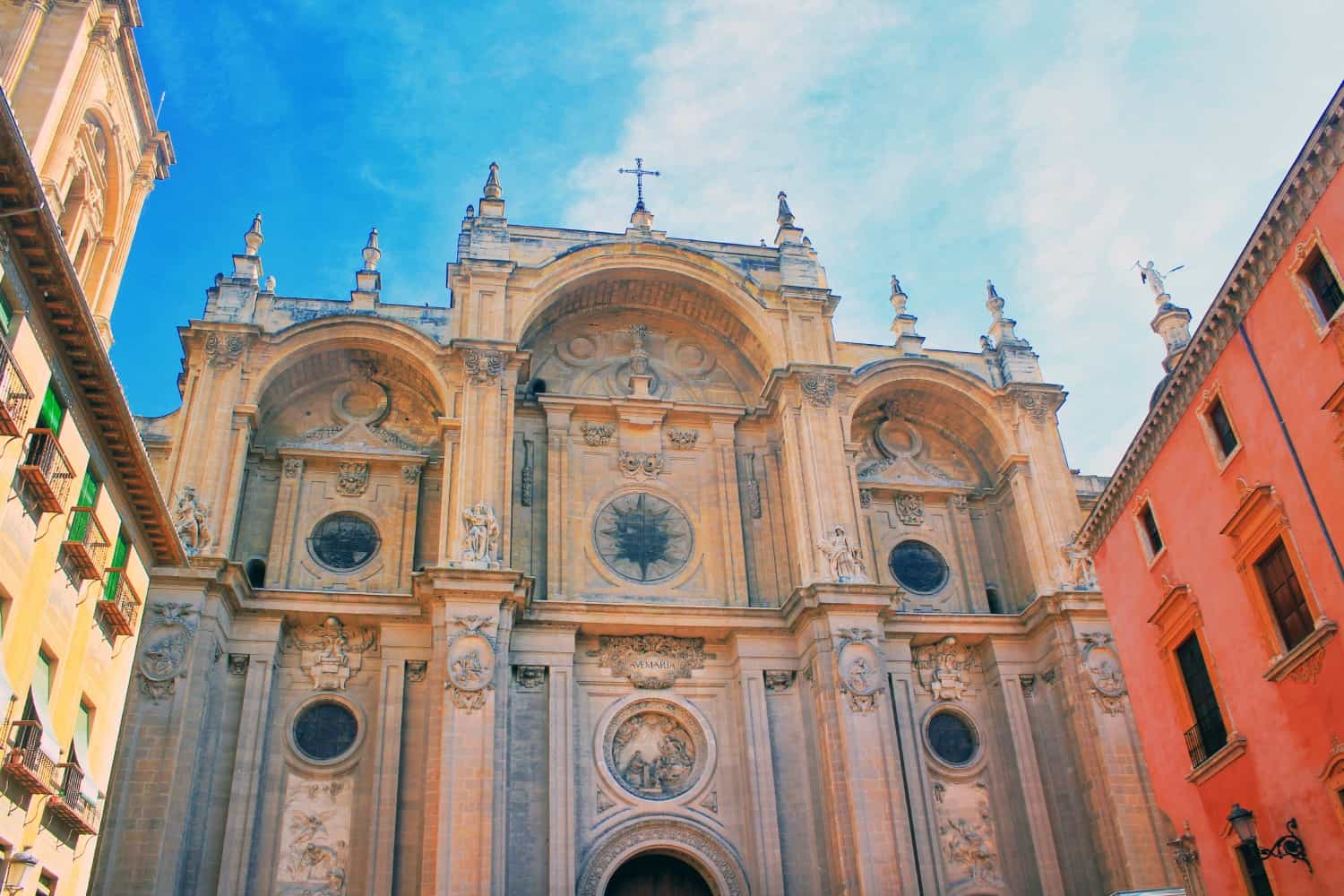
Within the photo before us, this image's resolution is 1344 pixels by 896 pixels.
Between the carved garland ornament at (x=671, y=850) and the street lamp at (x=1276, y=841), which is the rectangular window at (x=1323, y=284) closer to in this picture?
the street lamp at (x=1276, y=841)

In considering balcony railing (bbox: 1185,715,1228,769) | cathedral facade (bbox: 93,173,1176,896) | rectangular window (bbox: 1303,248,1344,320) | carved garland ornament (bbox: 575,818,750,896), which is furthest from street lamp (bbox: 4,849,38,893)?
rectangular window (bbox: 1303,248,1344,320)

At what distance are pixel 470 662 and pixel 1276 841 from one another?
45.9 feet

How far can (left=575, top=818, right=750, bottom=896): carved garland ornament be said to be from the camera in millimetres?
22281

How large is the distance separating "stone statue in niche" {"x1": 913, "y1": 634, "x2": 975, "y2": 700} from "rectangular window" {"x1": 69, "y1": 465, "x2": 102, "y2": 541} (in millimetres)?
17634

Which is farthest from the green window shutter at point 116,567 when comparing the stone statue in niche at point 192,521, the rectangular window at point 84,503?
the stone statue in niche at point 192,521

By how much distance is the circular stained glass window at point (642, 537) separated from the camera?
85.9 ft

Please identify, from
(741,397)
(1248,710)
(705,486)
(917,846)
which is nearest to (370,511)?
(705,486)

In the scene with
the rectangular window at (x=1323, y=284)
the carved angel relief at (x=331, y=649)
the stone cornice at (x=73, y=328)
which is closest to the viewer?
the stone cornice at (x=73, y=328)

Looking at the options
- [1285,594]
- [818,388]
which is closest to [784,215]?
[818,388]

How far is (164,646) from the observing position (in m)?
21.5

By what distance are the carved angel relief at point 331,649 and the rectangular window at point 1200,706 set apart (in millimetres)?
15844

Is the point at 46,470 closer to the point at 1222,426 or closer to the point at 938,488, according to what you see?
the point at 1222,426

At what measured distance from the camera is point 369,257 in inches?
1139

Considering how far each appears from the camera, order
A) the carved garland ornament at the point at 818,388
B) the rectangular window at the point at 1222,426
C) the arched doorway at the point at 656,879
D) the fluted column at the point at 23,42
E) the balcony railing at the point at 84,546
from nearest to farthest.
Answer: the balcony railing at the point at 84,546 < the rectangular window at the point at 1222,426 < the fluted column at the point at 23,42 < the arched doorway at the point at 656,879 < the carved garland ornament at the point at 818,388
